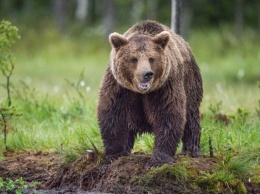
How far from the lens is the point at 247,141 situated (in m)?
7.21

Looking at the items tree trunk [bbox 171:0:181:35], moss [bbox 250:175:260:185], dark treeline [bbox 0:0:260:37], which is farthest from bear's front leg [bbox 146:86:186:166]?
dark treeline [bbox 0:0:260:37]

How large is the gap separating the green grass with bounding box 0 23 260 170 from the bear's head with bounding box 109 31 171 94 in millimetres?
912

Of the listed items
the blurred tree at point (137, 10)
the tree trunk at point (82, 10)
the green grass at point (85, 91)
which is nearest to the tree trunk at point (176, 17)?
the green grass at point (85, 91)

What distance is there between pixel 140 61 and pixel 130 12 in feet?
83.4

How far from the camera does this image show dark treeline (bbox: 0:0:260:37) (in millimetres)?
25797

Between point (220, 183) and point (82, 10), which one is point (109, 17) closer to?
point (82, 10)

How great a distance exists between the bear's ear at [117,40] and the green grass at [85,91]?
3.33ft

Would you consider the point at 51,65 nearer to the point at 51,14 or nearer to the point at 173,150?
the point at 51,14

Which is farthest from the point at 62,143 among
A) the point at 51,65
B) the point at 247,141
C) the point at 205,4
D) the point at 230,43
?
the point at 205,4

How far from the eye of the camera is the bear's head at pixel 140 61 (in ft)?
20.0

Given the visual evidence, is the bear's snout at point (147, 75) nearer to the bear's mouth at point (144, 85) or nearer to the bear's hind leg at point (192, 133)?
the bear's mouth at point (144, 85)

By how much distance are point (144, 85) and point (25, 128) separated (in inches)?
112

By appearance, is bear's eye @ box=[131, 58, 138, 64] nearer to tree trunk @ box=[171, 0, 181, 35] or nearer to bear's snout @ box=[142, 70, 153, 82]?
bear's snout @ box=[142, 70, 153, 82]

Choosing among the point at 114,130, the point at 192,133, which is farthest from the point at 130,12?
the point at 114,130
